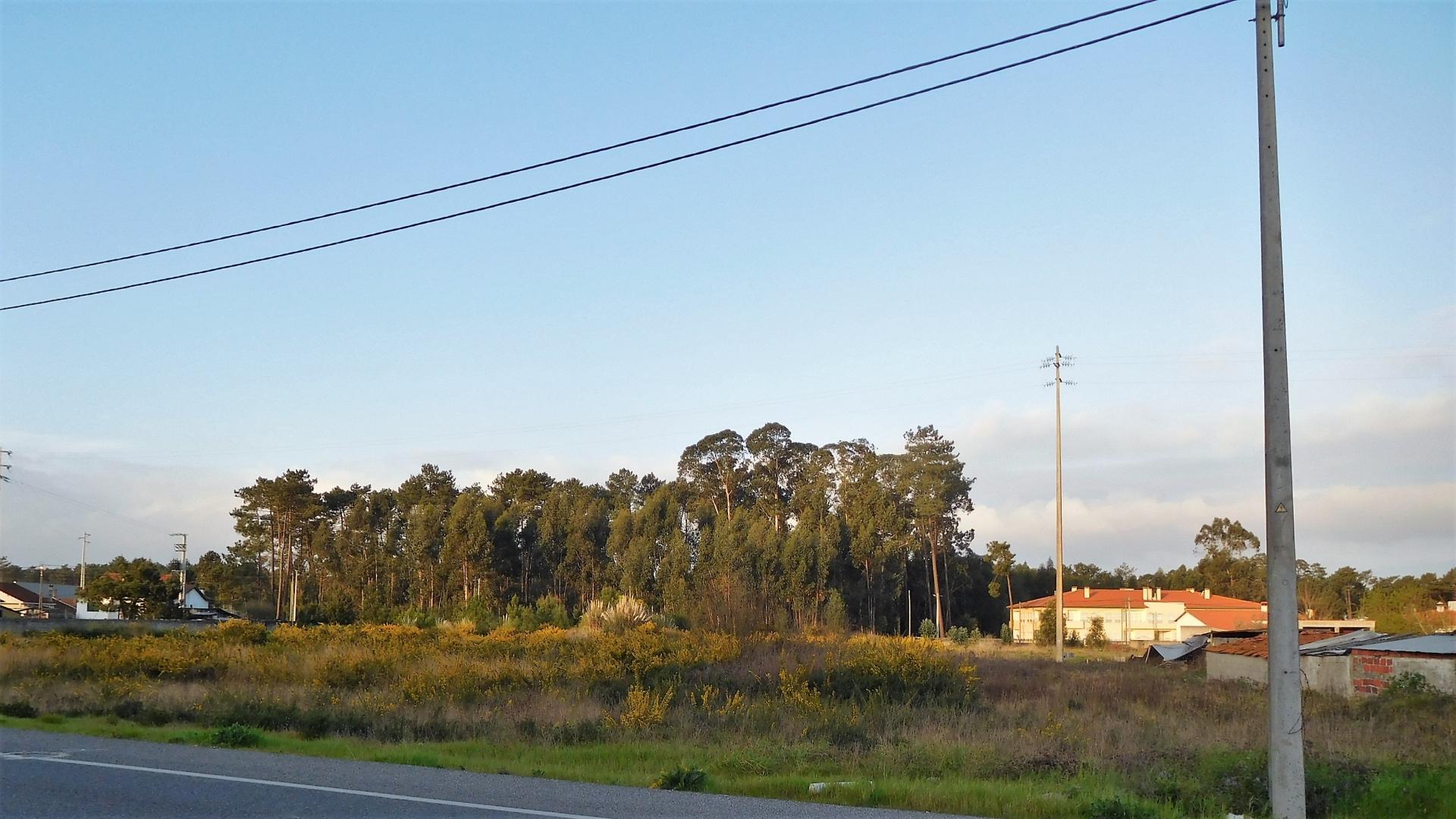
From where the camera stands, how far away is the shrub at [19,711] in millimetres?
17938

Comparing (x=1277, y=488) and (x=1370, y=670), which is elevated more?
(x=1277, y=488)

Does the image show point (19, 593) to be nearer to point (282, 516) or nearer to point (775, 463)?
point (282, 516)

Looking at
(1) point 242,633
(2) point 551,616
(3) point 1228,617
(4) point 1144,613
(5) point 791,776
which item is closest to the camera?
(5) point 791,776

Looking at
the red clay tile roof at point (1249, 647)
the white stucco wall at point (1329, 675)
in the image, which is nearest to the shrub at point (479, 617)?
the red clay tile roof at point (1249, 647)

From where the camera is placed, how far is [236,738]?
14.2 metres

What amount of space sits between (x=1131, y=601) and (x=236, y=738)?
279 ft

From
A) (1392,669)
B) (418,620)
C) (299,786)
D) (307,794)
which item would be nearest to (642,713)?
(299,786)

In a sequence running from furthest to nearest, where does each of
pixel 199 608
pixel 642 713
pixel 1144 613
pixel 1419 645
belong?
pixel 1144 613 → pixel 199 608 → pixel 1419 645 → pixel 642 713

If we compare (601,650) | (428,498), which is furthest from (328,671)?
(428,498)

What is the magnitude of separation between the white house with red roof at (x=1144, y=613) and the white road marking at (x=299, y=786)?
253 ft

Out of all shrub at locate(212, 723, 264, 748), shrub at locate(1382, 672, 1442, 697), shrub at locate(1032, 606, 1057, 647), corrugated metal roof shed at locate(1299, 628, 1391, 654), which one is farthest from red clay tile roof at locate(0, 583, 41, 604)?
shrub at locate(1382, 672, 1442, 697)

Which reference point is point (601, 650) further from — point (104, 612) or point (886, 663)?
point (104, 612)

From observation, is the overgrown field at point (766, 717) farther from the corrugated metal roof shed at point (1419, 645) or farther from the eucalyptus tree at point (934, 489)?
the eucalyptus tree at point (934, 489)

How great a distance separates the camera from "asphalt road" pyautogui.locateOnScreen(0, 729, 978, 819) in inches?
352
